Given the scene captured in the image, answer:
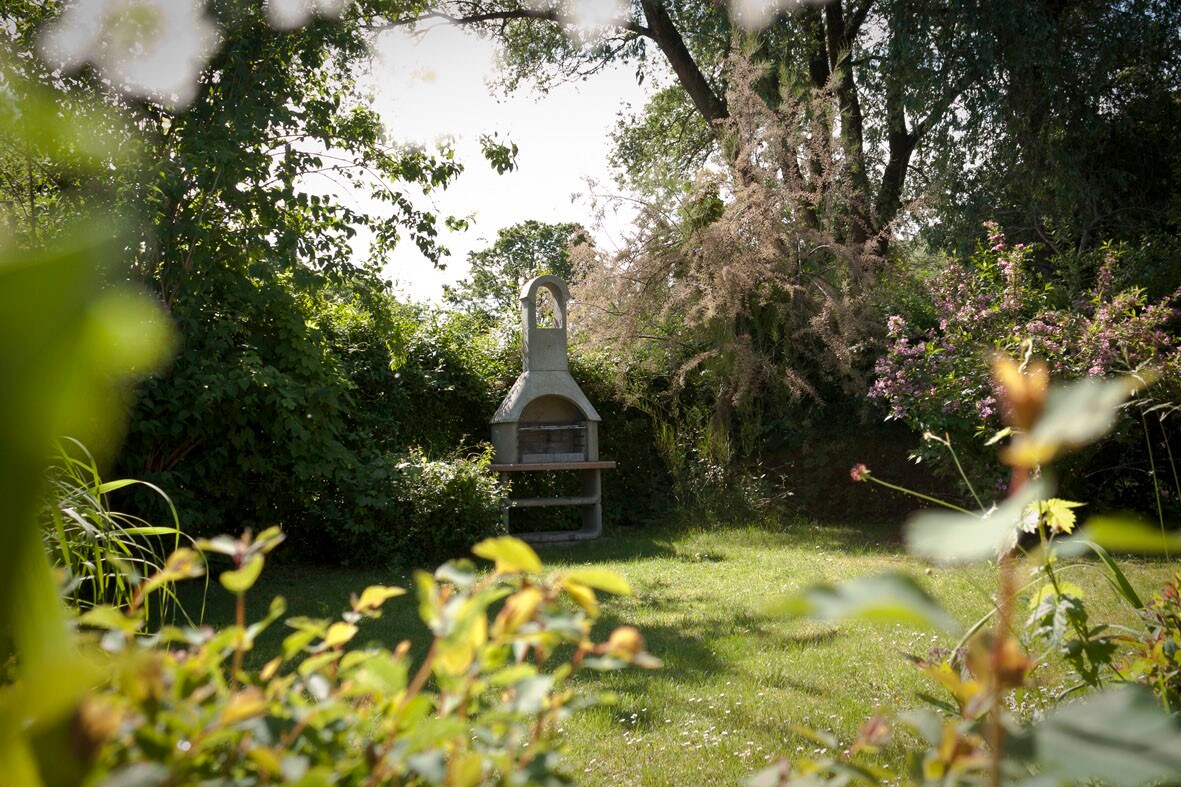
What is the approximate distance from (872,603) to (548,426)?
8.50m

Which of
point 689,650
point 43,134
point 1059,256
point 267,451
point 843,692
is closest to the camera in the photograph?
point 43,134

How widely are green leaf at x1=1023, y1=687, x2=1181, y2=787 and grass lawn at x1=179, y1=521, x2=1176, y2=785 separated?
83cm

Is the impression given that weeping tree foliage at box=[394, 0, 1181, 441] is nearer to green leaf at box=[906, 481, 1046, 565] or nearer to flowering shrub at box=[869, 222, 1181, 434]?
flowering shrub at box=[869, 222, 1181, 434]

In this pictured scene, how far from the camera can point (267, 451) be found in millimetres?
6676

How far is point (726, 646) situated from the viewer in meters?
4.20

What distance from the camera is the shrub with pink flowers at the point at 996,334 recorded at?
652cm

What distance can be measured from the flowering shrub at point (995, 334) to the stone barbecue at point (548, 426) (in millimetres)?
2881

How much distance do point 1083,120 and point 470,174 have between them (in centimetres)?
635

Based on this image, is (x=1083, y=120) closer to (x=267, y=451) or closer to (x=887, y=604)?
(x=267, y=451)

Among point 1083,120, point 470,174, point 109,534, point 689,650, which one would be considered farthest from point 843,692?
point 1083,120

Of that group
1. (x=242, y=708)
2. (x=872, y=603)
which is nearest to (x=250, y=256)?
(x=242, y=708)

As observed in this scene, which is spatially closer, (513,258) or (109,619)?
(109,619)

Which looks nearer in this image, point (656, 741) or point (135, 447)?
point (656, 741)

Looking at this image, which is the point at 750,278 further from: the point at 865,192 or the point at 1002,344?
the point at 1002,344
